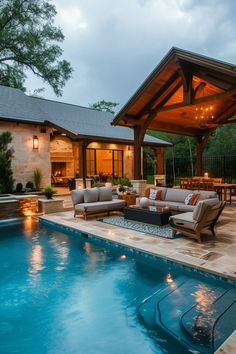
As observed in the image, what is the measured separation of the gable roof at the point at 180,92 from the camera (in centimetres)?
735

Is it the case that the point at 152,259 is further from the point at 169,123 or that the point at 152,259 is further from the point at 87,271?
the point at 169,123

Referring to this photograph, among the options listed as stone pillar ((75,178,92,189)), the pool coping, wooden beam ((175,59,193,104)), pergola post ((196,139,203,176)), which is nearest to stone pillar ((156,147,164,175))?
pergola post ((196,139,203,176))

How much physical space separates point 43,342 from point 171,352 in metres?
1.39

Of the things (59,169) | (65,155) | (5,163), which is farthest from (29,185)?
(59,169)

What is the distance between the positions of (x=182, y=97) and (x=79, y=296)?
853 cm

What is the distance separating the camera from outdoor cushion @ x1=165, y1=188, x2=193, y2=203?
8.16 m

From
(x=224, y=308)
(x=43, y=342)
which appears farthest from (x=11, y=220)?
(x=224, y=308)

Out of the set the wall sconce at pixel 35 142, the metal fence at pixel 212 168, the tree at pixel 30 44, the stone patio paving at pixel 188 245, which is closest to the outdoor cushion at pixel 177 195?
the stone patio paving at pixel 188 245

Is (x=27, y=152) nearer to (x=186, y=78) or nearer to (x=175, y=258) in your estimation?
(x=186, y=78)

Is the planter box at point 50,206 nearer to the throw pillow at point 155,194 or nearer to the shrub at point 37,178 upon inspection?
the shrub at point 37,178

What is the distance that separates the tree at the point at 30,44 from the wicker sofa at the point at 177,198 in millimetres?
15522

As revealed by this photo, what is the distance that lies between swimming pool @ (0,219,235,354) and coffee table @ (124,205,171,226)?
1.61 meters

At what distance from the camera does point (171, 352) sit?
280 centimetres

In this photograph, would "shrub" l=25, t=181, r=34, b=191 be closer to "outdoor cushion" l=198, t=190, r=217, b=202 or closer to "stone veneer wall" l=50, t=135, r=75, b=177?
"stone veneer wall" l=50, t=135, r=75, b=177
